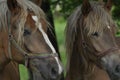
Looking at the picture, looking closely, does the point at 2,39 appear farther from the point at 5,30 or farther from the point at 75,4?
the point at 75,4

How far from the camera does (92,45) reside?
6.76 m

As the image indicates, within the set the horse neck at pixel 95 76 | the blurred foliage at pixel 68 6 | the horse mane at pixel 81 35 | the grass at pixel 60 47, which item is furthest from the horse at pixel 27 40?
the blurred foliage at pixel 68 6

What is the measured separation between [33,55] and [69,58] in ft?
3.58

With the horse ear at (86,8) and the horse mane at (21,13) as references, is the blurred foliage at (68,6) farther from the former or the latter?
the horse mane at (21,13)

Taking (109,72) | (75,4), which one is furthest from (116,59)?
(75,4)

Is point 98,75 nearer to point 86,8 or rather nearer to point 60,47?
point 86,8

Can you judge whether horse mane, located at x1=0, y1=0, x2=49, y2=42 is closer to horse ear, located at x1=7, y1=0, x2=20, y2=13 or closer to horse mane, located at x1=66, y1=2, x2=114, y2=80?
horse ear, located at x1=7, y1=0, x2=20, y2=13

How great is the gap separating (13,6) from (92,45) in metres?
1.19

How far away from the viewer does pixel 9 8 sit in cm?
629

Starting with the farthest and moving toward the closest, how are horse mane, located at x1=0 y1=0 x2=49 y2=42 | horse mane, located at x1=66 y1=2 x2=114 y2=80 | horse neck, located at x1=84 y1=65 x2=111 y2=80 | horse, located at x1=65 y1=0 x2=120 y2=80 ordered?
horse neck, located at x1=84 y1=65 x2=111 y2=80, horse mane, located at x1=66 y1=2 x2=114 y2=80, horse, located at x1=65 y1=0 x2=120 y2=80, horse mane, located at x1=0 y1=0 x2=49 y2=42

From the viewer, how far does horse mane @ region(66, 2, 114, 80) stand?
680cm

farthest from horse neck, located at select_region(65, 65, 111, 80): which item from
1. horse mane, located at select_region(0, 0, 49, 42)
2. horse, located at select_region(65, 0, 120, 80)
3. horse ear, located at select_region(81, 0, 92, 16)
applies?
horse mane, located at select_region(0, 0, 49, 42)

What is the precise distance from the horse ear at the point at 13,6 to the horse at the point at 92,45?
40.2 inches

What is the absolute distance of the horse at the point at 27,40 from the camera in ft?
20.0
